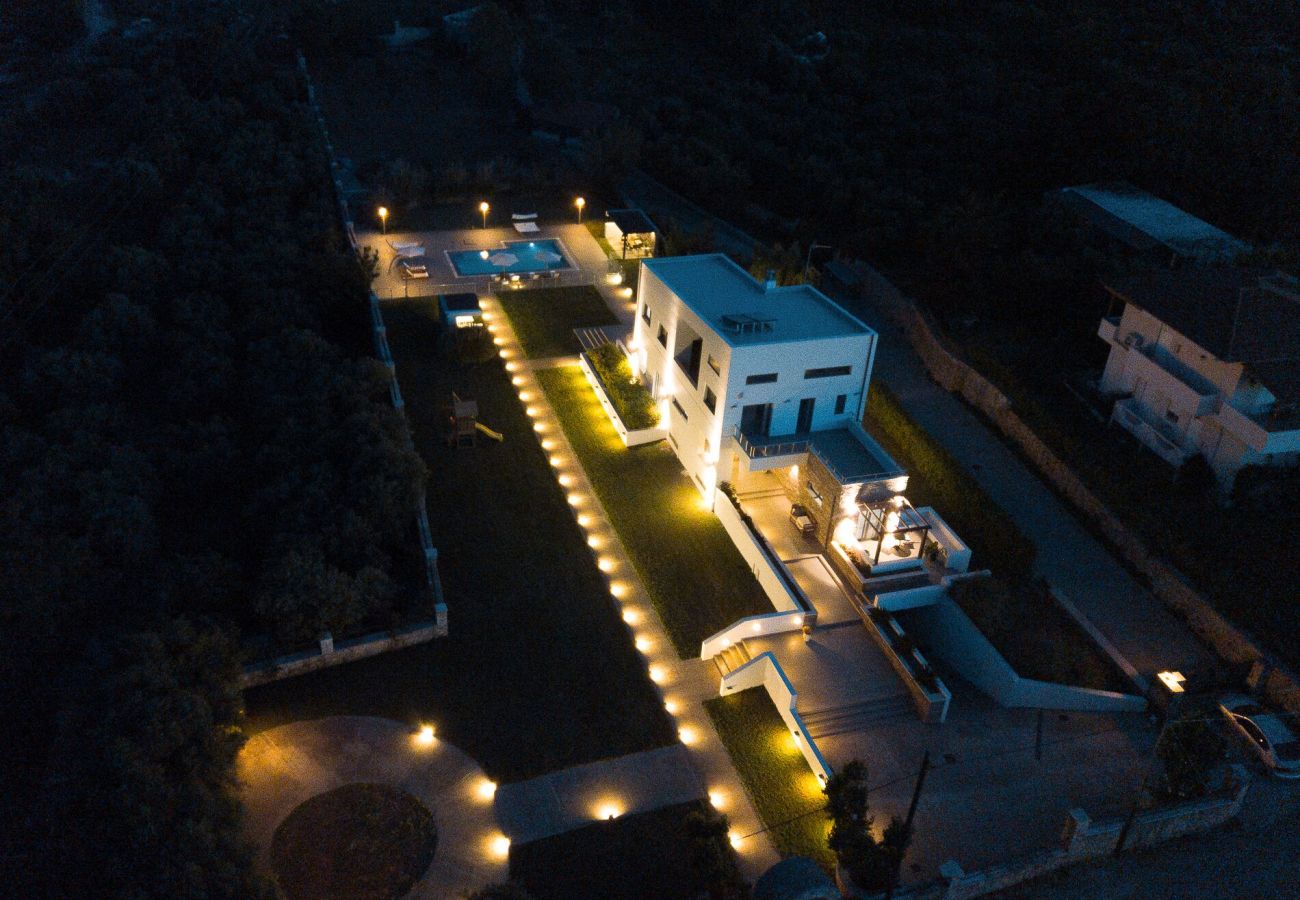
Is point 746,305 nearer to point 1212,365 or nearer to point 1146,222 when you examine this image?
point 1212,365

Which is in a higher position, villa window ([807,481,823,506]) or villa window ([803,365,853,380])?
villa window ([803,365,853,380])

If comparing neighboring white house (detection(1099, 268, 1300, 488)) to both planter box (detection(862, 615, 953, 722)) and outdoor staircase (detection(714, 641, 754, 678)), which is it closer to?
planter box (detection(862, 615, 953, 722))

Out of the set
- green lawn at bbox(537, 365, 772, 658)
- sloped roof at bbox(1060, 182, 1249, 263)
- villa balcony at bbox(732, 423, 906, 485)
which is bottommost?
green lawn at bbox(537, 365, 772, 658)

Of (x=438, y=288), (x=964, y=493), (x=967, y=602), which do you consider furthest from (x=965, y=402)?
(x=438, y=288)

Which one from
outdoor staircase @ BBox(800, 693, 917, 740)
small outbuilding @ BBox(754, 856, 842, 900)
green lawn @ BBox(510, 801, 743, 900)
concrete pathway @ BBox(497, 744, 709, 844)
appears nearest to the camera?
small outbuilding @ BBox(754, 856, 842, 900)

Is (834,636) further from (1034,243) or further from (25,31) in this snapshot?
(25,31)

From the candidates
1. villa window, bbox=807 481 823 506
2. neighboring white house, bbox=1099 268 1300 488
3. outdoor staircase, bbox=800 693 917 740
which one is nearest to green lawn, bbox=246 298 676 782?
outdoor staircase, bbox=800 693 917 740
